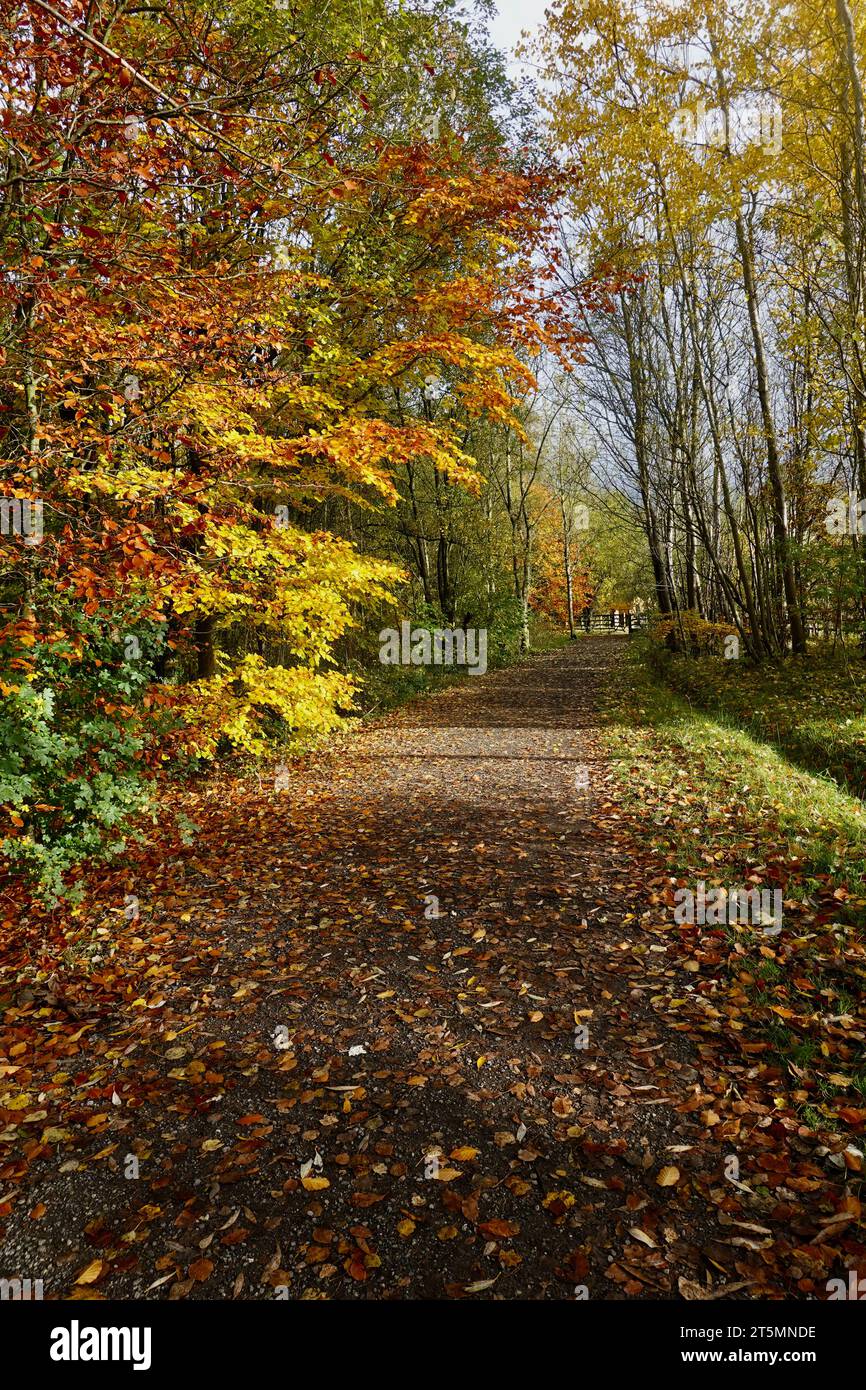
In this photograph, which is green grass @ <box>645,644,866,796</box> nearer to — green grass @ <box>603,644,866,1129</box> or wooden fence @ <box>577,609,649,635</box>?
green grass @ <box>603,644,866,1129</box>

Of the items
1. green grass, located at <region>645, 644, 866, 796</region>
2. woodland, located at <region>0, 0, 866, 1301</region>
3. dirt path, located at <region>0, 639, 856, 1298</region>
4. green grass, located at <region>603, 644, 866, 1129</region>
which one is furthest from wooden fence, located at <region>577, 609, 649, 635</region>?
dirt path, located at <region>0, 639, 856, 1298</region>

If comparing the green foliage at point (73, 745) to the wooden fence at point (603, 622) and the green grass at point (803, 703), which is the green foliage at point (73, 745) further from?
the wooden fence at point (603, 622)

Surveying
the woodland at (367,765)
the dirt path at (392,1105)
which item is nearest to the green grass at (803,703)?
the woodland at (367,765)

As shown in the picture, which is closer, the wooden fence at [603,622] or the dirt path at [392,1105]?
the dirt path at [392,1105]

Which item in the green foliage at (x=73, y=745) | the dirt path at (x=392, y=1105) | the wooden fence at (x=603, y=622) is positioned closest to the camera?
the dirt path at (x=392, y=1105)

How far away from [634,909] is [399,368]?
7.64 m

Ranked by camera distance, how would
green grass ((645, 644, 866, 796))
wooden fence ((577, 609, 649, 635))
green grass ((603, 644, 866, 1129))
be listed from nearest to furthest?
1. green grass ((603, 644, 866, 1129))
2. green grass ((645, 644, 866, 796))
3. wooden fence ((577, 609, 649, 635))

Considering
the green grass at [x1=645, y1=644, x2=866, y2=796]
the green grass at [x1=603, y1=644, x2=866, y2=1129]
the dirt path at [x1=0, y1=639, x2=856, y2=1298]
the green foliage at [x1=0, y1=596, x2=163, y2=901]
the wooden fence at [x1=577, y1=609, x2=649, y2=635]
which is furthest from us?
the wooden fence at [x1=577, y1=609, x2=649, y2=635]

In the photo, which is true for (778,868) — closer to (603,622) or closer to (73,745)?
(73,745)

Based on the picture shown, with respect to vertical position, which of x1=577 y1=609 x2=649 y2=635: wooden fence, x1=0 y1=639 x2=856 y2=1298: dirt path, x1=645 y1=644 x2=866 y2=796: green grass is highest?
x1=577 y1=609 x2=649 y2=635: wooden fence

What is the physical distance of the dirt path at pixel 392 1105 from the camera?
252 cm

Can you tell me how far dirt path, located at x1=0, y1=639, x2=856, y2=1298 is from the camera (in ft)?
8.25

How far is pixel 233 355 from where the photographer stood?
6754 millimetres
